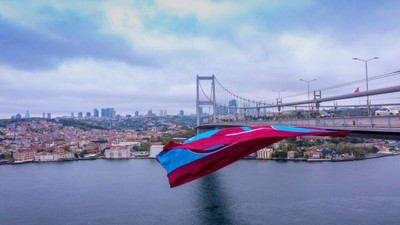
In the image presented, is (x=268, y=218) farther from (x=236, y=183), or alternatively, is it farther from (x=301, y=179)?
(x=301, y=179)

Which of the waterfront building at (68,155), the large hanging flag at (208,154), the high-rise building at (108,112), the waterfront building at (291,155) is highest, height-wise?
the high-rise building at (108,112)

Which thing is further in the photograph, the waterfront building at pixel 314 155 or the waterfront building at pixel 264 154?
the waterfront building at pixel 264 154

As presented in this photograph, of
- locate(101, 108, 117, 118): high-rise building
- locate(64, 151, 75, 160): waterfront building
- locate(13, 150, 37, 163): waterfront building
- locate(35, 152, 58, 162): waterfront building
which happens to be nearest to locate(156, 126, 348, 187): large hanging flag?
locate(35, 152, 58, 162): waterfront building

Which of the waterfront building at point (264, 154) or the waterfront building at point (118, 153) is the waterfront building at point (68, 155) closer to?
the waterfront building at point (118, 153)

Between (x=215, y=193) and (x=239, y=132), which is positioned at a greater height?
(x=239, y=132)

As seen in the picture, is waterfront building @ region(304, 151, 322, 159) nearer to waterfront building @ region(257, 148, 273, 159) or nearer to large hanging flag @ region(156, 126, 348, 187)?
waterfront building @ region(257, 148, 273, 159)

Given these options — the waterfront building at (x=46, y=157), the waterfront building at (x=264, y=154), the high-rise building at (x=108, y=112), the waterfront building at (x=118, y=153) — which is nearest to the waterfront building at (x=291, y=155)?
the waterfront building at (x=264, y=154)

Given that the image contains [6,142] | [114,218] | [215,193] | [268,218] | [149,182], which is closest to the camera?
[268,218]

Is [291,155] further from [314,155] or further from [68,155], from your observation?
[68,155]

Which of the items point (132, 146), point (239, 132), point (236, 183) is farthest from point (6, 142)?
point (239, 132)

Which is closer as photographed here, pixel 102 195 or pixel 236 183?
pixel 102 195

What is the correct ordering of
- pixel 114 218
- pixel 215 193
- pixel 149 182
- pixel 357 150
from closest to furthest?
pixel 114 218, pixel 215 193, pixel 149 182, pixel 357 150
